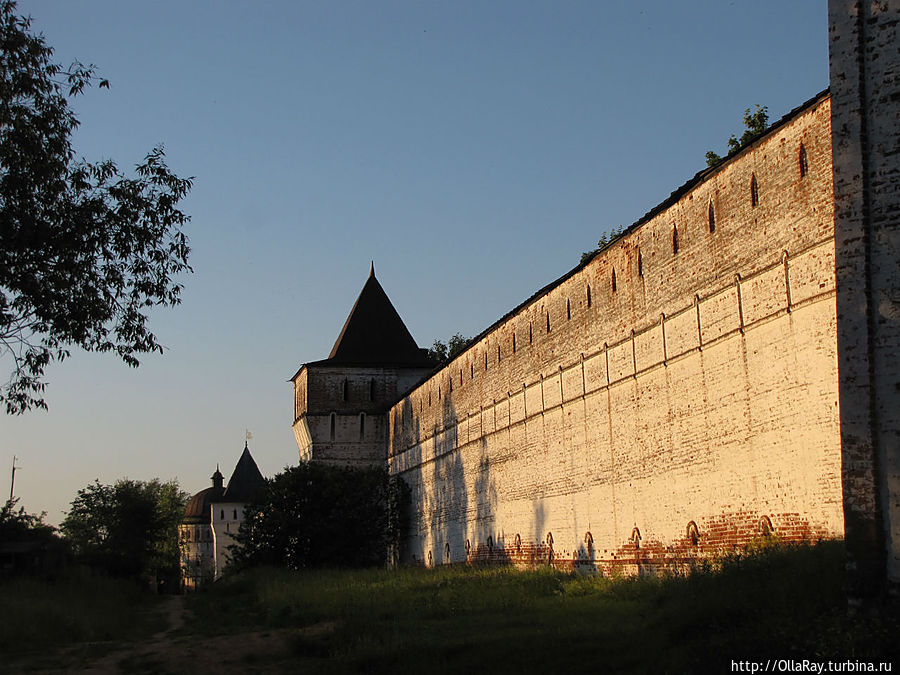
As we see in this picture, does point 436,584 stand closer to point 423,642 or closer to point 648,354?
point 648,354

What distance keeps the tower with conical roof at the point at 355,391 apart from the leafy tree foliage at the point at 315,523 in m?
4.42

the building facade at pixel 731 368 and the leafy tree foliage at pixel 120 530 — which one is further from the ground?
the building facade at pixel 731 368

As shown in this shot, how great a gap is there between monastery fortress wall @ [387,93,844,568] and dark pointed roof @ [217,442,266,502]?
36.6 metres

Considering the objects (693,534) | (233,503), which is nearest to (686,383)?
(693,534)

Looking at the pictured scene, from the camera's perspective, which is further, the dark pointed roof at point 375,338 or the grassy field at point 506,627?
the dark pointed roof at point 375,338

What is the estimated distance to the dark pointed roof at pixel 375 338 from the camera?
3891cm

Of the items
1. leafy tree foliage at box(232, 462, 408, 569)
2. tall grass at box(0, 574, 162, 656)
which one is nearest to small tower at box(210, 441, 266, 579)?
leafy tree foliage at box(232, 462, 408, 569)

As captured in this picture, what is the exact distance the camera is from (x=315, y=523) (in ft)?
102

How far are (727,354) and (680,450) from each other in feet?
6.59

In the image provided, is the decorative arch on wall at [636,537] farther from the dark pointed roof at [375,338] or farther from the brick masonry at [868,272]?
the dark pointed roof at [375,338]

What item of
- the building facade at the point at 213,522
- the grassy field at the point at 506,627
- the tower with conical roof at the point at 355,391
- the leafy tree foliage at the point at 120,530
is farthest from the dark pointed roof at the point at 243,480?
the grassy field at the point at 506,627

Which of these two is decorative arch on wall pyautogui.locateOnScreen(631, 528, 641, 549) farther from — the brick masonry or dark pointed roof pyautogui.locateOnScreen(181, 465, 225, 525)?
dark pointed roof pyautogui.locateOnScreen(181, 465, 225, 525)

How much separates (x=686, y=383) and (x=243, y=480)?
4757 centimetres

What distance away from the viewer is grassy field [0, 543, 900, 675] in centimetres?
841
